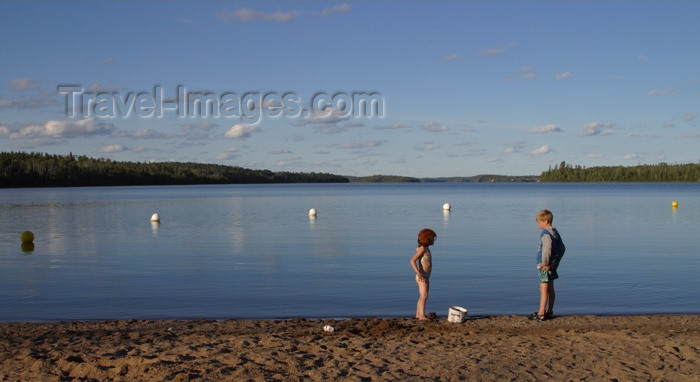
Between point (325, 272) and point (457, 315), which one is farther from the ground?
point (457, 315)

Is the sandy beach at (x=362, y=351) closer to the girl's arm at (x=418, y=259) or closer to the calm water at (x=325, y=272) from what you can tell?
the girl's arm at (x=418, y=259)

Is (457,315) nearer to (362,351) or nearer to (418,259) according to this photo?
(418,259)

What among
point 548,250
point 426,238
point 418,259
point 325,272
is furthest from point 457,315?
point 325,272

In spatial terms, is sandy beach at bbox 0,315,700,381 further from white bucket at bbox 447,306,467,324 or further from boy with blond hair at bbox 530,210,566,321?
boy with blond hair at bbox 530,210,566,321

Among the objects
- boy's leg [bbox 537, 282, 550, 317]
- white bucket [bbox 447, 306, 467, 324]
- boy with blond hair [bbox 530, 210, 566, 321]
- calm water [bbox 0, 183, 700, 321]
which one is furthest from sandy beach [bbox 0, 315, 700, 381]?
calm water [bbox 0, 183, 700, 321]

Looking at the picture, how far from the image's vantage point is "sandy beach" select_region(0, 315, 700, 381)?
26.2ft

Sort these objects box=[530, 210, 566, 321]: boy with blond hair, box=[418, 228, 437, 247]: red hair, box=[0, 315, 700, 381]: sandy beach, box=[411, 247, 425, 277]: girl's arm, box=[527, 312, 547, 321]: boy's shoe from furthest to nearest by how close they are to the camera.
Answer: box=[527, 312, 547, 321]: boy's shoe, box=[411, 247, 425, 277]: girl's arm, box=[418, 228, 437, 247]: red hair, box=[530, 210, 566, 321]: boy with blond hair, box=[0, 315, 700, 381]: sandy beach

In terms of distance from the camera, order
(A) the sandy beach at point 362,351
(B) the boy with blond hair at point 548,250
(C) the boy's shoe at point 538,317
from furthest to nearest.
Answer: (C) the boy's shoe at point 538,317 → (B) the boy with blond hair at point 548,250 → (A) the sandy beach at point 362,351

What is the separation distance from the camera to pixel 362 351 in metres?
8.95

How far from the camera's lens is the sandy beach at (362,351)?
26.2 feet

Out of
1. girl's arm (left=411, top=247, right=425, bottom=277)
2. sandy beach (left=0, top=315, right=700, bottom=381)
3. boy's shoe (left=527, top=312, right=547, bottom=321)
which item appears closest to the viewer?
sandy beach (left=0, top=315, right=700, bottom=381)

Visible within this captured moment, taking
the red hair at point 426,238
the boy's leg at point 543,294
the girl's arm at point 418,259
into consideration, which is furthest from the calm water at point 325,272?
the red hair at point 426,238

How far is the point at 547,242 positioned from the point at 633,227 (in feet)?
88.8

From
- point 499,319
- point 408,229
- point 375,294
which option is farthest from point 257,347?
point 408,229
